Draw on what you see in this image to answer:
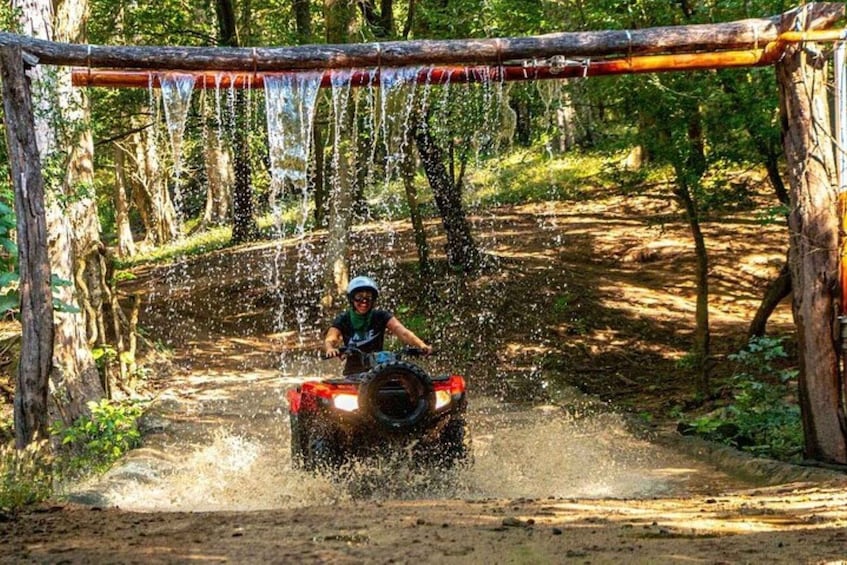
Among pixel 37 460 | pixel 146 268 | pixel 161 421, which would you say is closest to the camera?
pixel 37 460

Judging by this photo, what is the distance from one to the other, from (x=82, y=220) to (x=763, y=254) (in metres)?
13.6

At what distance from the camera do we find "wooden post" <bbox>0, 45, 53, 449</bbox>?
Result: 26.4 ft

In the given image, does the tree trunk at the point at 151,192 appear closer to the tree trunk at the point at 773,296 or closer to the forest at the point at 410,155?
the forest at the point at 410,155

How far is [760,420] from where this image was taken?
436 inches

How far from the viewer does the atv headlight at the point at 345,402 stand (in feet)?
26.5

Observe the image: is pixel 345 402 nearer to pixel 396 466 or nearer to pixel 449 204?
pixel 396 466

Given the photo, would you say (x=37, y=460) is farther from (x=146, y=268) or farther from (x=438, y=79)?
(x=146, y=268)

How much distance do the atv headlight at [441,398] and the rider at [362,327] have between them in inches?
31.3

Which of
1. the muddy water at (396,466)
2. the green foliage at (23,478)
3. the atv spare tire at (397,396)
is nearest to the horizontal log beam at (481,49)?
the atv spare tire at (397,396)

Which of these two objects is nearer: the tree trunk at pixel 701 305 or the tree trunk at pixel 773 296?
the tree trunk at pixel 773 296

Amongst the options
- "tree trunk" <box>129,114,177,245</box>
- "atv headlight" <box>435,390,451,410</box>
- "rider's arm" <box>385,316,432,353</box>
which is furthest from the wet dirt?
"tree trunk" <box>129,114,177,245</box>

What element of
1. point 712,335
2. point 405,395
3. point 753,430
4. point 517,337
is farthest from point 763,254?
point 405,395

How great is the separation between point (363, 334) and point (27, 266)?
9.89ft

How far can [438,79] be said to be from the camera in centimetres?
907
